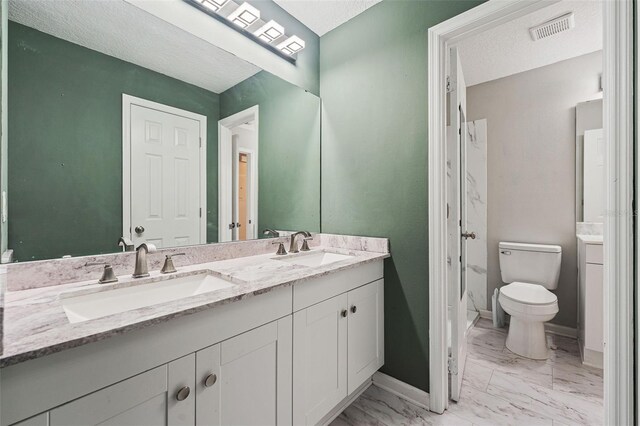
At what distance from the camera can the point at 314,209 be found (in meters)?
2.15

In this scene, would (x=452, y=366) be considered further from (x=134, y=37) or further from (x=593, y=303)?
(x=134, y=37)

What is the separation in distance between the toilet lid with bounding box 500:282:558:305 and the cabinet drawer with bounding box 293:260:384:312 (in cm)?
126

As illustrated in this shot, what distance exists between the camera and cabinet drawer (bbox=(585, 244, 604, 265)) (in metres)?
2.00

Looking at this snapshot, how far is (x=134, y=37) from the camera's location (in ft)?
4.27

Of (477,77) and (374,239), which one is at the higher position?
(477,77)

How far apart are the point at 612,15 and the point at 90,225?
6.91 feet

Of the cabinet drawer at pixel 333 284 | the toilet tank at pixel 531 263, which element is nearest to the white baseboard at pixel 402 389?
the cabinet drawer at pixel 333 284

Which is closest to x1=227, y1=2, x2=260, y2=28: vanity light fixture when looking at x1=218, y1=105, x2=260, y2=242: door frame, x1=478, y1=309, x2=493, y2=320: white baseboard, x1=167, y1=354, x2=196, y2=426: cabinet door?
x1=218, y1=105, x2=260, y2=242: door frame

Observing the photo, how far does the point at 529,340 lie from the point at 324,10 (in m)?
2.79

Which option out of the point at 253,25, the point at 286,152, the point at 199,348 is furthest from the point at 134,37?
the point at 199,348

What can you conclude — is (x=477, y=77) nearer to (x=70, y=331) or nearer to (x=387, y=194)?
(x=387, y=194)

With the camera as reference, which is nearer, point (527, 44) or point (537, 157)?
point (527, 44)

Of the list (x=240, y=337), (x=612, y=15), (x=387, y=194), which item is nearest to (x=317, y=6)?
(x=387, y=194)

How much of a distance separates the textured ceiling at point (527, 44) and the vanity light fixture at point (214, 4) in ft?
5.11
